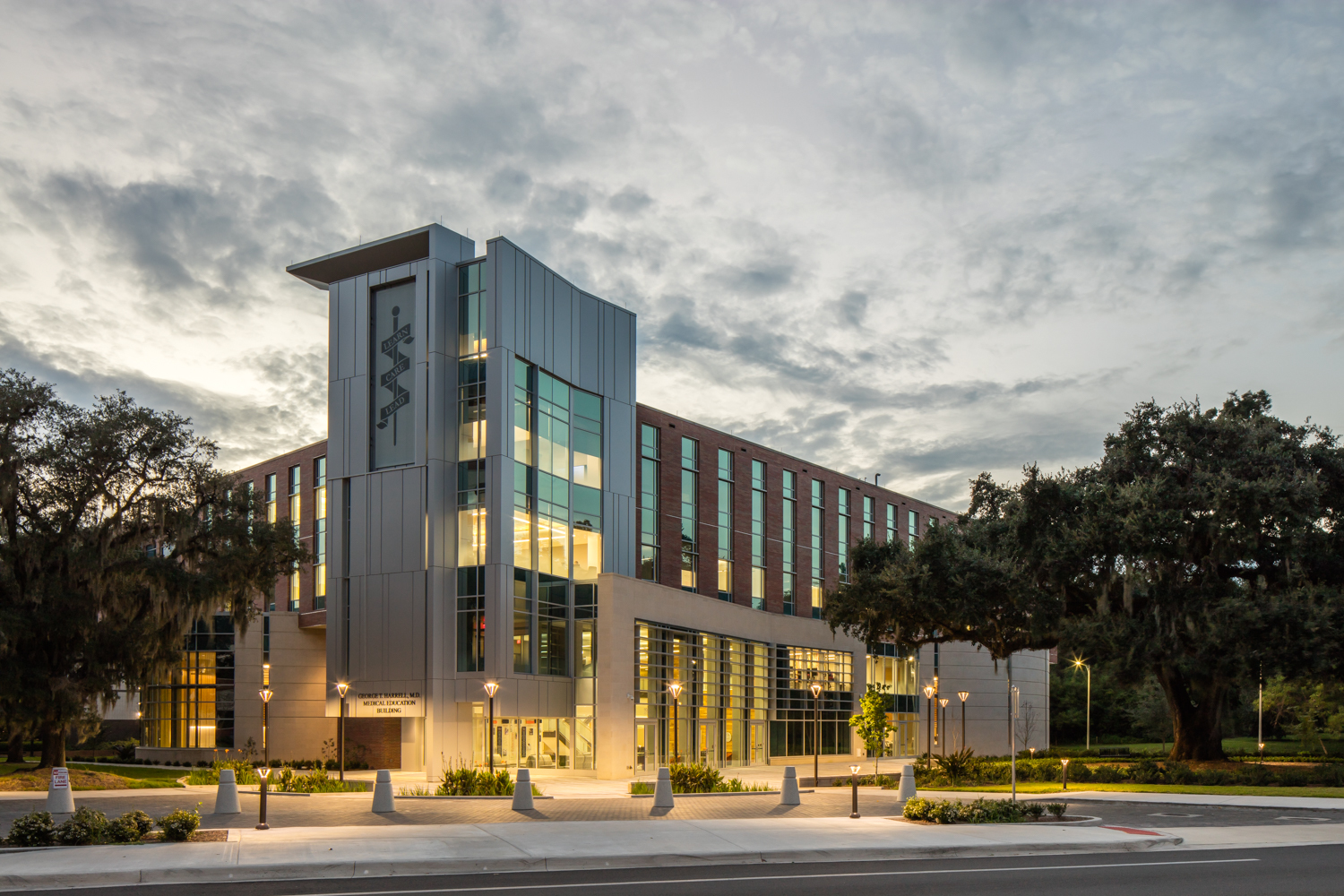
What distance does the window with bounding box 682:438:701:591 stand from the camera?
185 ft

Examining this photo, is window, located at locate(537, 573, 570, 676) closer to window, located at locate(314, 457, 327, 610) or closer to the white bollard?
window, located at locate(314, 457, 327, 610)

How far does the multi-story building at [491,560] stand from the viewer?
4341cm

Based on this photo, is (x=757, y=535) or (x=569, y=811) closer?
(x=569, y=811)

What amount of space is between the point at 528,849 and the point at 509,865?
4.65ft

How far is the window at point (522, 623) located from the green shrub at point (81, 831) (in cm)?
2537

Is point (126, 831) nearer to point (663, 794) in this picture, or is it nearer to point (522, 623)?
point (663, 794)

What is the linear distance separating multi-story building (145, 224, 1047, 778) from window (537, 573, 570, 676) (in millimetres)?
100

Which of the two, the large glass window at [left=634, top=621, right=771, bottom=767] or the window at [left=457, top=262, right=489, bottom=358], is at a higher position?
the window at [left=457, top=262, right=489, bottom=358]

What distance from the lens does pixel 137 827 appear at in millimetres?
18188

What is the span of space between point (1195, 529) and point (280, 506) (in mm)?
46101

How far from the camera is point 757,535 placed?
62250 mm

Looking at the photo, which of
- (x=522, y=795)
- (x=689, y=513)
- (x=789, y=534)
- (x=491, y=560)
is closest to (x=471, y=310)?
(x=491, y=560)

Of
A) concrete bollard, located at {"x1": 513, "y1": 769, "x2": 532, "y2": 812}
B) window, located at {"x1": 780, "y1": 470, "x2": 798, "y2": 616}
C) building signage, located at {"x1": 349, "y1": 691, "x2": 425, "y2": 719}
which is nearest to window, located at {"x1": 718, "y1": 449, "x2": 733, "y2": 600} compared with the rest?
window, located at {"x1": 780, "y1": 470, "x2": 798, "y2": 616}

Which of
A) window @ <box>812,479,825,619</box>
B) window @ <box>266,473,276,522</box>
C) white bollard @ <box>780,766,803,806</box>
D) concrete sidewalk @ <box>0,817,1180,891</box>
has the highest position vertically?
window @ <box>266,473,276,522</box>
